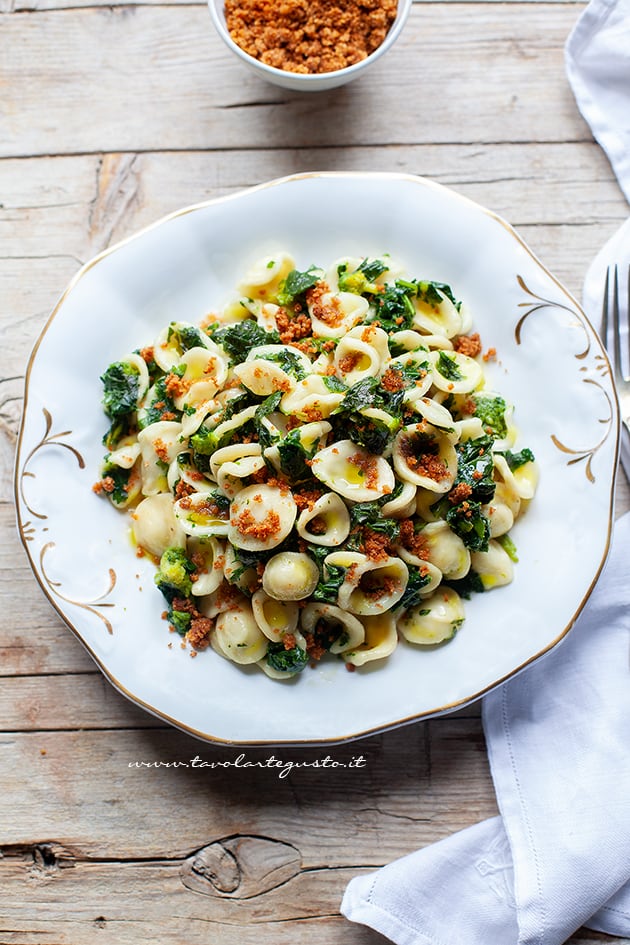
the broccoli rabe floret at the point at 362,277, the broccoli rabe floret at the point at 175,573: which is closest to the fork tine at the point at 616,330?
the broccoli rabe floret at the point at 362,277

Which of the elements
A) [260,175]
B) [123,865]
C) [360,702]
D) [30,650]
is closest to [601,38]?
[260,175]

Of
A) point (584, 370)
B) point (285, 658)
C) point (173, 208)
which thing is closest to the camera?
point (285, 658)

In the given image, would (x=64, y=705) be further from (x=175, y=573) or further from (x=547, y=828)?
(x=547, y=828)

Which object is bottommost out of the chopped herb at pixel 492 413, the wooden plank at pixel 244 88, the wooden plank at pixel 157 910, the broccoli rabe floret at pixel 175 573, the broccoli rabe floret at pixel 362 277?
the wooden plank at pixel 157 910

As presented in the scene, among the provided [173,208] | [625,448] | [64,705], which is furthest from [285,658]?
[173,208]

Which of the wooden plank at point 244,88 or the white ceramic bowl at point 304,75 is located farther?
the wooden plank at point 244,88

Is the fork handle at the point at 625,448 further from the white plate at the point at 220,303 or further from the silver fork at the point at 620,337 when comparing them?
the white plate at the point at 220,303

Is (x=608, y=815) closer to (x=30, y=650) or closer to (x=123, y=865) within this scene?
(x=123, y=865)
